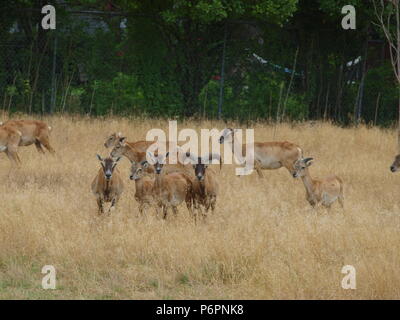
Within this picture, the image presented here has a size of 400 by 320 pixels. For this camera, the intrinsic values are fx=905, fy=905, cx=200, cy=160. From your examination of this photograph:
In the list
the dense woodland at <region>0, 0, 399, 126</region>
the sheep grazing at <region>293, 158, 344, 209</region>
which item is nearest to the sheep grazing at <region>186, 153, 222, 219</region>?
the sheep grazing at <region>293, 158, 344, 209</region>

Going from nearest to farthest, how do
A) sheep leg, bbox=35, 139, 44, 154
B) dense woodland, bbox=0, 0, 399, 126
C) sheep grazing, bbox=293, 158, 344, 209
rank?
sheep grazing, bbox=293, 158, 344, 209 → sheep leg, bbox=35, 139, 44, 154 → dense woodland, bbox=0, 0, 399, 126

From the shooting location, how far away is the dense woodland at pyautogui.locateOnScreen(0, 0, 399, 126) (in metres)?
24.5

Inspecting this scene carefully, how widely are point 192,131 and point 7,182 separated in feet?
21.8

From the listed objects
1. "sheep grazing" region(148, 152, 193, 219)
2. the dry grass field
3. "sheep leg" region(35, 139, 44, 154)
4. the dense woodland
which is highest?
the dense woodland

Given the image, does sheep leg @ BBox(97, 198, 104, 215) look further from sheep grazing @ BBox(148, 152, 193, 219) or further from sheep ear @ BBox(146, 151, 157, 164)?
sheep ear @ BBox(146, 151, 157, 164)

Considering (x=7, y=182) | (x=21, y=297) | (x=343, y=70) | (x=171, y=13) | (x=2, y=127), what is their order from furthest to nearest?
(x=343, y=70), (x=171, y=13), (x=2, y=127), (x=7, y=182), (x=21, y=297)

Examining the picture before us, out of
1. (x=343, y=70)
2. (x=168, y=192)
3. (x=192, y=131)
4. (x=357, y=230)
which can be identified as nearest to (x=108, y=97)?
(x=192, y=131)

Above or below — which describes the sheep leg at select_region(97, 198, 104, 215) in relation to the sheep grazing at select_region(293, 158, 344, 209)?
below

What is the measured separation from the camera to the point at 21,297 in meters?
9.42

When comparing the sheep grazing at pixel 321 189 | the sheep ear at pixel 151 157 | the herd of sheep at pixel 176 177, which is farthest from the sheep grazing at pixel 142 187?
the sheep grazing at pixel 321 189

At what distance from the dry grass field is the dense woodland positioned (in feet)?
29.4

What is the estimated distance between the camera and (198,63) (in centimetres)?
2566

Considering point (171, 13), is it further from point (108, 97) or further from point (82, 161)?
point (82, 161)

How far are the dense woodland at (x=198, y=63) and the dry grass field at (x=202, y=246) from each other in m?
8.97
